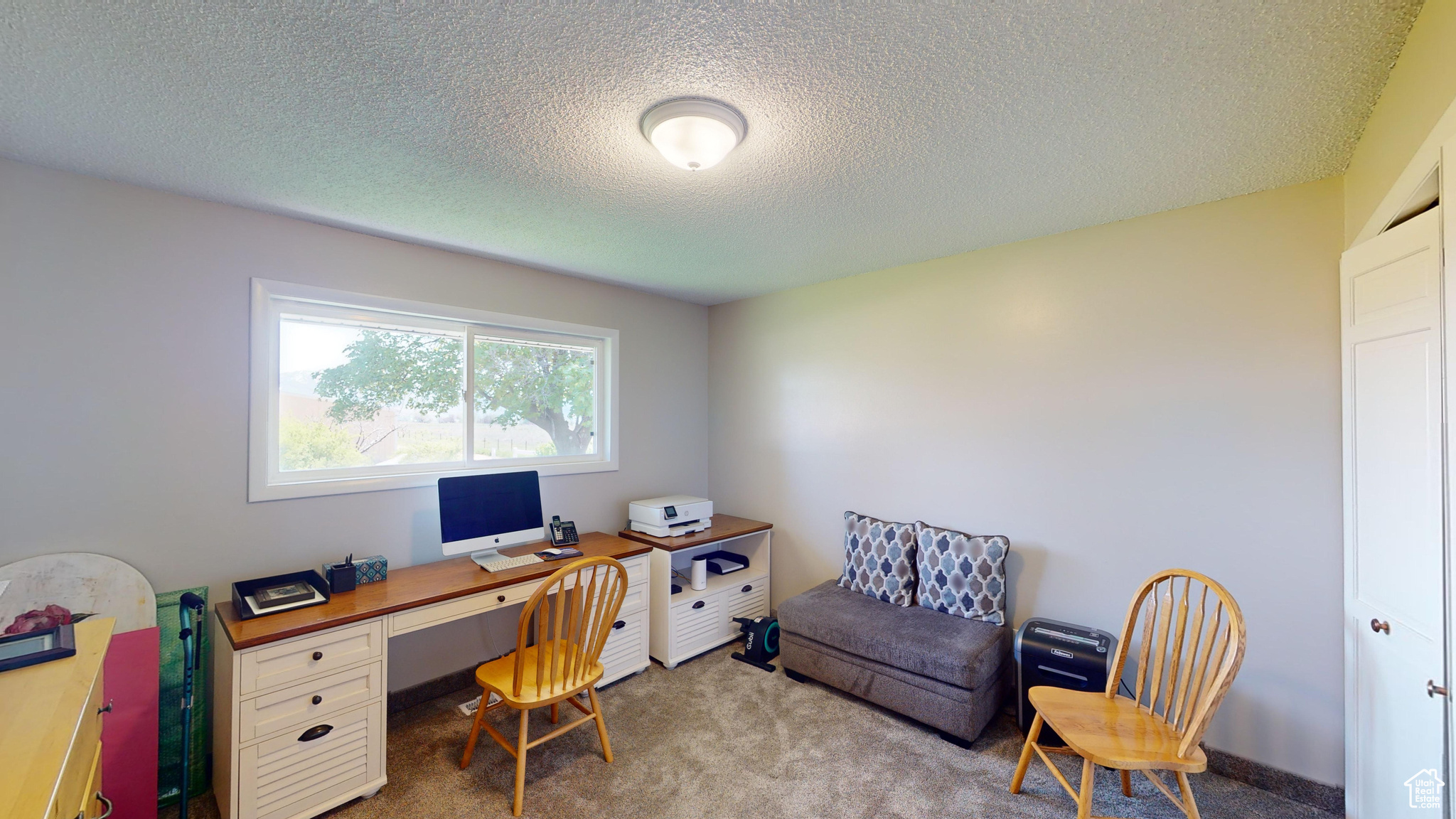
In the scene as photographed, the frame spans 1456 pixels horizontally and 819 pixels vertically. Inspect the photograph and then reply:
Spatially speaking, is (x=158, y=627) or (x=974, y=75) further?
(x=158, y=627)

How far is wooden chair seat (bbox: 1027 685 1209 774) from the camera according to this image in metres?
1.69

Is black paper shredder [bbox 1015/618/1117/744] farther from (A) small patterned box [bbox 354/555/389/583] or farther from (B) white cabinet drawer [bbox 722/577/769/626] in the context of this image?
(A) small patterned box [bbox 354/555/389/583]

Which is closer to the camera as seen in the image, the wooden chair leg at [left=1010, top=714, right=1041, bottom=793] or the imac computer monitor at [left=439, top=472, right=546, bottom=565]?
the wooden chair leg at [left=1010, top=714, right=1041, bottom=793]

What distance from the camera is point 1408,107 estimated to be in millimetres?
1366

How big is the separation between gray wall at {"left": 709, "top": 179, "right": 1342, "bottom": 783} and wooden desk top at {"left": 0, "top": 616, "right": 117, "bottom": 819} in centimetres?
323

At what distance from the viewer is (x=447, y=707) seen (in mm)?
2779

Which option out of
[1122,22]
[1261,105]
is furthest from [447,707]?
[1261,105]

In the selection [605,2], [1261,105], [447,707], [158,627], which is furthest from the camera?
[447,707]

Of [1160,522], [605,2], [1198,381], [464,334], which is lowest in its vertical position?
[1160,522]

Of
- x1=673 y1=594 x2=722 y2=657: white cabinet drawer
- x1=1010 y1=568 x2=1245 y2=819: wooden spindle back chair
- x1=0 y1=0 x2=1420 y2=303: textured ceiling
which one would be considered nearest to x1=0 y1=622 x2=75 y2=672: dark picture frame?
x1=0 y1=0 x2=1420 y2=303: textured ceiling

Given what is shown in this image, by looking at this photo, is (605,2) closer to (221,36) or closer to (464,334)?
(221,36)

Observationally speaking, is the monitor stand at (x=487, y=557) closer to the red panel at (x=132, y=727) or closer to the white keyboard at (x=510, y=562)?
the white keyboard at (x=510, y=562)

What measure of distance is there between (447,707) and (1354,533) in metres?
3.82

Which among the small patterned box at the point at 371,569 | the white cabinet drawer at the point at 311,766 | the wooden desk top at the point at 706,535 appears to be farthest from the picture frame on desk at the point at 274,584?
the wooden desk top at the point at 706,535
